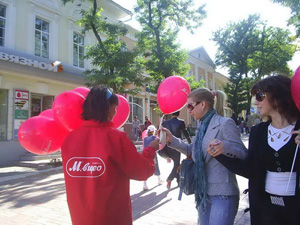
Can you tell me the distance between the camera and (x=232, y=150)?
1.97 m

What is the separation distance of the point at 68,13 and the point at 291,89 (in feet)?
48.7

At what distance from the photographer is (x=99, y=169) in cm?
166

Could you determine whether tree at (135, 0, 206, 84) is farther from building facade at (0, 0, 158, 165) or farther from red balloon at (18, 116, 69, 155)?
red balloon at (18, 116, 69, 155)

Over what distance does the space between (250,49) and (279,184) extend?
31.1 meters

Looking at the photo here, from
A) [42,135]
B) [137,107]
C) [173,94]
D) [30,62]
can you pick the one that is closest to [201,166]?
[173,94]

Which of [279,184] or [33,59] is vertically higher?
[33,59]

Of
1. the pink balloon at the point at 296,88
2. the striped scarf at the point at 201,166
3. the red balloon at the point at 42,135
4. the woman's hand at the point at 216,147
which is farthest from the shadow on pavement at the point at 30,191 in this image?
the pink balloon at the point at 296,88

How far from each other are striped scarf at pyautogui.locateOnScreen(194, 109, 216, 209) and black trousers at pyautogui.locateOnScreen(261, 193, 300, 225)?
0.51m

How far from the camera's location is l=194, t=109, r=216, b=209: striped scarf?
217 centimetres

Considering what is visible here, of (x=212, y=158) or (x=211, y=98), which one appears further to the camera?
(x=211, y=98)

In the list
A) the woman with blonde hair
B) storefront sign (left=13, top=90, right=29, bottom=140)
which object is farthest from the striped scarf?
storefront sign (left=13, top=90, right=29, bottom=140)

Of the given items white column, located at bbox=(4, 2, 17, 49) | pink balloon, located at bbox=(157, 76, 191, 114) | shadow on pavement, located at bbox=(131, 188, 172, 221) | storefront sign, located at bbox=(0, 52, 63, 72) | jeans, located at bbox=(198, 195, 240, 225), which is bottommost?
shadow on pavement, located at bbox=(131, 188, 172, 221)

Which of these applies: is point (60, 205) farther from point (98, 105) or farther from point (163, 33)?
point (163, 33)

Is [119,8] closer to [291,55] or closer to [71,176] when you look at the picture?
[71,176]
